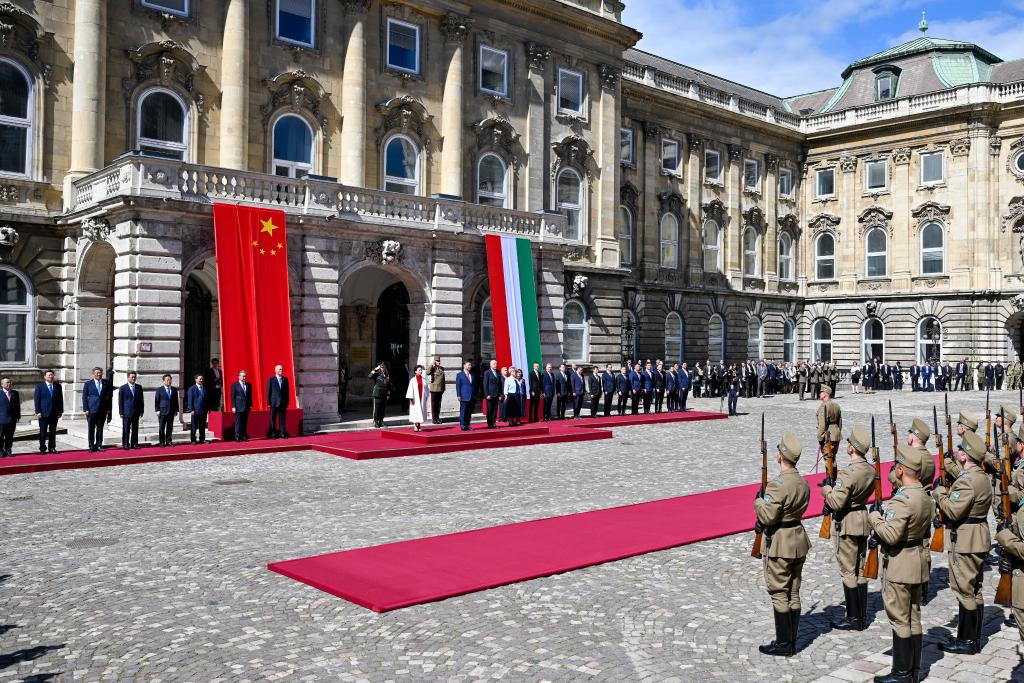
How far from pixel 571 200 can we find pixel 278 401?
59.7ft

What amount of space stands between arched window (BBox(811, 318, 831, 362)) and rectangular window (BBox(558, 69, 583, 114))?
24.5 m

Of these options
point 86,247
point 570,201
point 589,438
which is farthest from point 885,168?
point 86,247

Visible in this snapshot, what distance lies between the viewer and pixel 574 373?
28656 mm

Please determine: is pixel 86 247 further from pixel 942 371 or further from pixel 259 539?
pixel 942 371

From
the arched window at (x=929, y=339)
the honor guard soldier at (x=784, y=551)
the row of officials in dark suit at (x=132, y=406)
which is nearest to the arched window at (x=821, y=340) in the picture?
the arched window at (x=929, y=339)

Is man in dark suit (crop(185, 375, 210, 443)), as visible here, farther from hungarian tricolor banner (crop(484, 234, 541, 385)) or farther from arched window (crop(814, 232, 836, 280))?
arched window (crop(814, 232, 836, 280))

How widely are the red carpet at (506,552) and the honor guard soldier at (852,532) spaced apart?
9.87ft

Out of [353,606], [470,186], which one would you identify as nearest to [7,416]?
[353,606]

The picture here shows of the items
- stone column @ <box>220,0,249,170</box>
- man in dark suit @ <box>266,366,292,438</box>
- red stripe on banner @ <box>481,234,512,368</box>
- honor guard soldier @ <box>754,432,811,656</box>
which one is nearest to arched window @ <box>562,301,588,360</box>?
red stripe on banner @ <box>481,234,512,368</box>

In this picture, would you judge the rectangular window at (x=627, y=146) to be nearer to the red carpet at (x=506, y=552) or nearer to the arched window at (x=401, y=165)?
the arched window at (x=401, y=165)

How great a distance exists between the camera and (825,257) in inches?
2106

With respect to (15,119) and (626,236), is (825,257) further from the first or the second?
(15,119)

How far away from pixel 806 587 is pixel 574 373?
19.1 metres

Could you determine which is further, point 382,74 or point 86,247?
point 382,74
